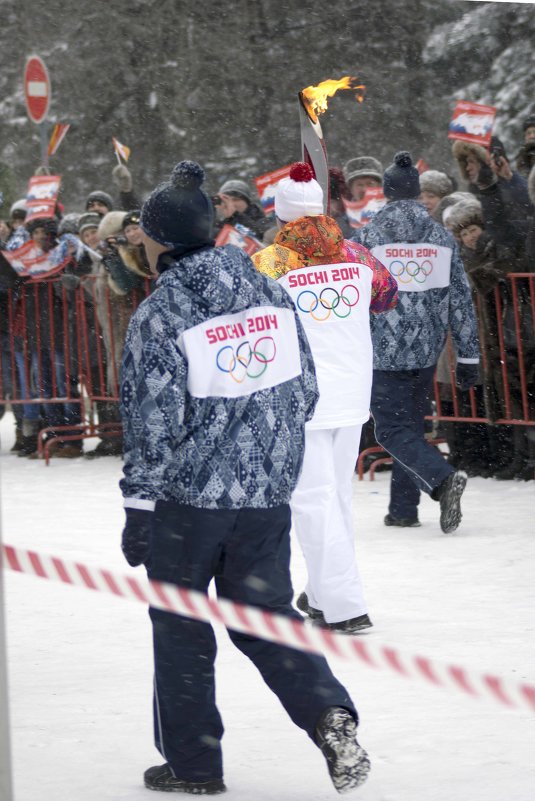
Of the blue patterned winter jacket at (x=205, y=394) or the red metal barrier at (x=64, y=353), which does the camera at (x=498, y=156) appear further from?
the blue patterned winter jacket at (x=205, y=394)

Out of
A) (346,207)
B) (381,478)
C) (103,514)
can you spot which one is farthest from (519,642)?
(346,207)

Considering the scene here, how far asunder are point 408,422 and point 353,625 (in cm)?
221

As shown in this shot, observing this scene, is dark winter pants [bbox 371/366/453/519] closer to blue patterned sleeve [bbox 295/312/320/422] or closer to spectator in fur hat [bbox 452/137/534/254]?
spectator in fur hat [bbox 452/137/534/254]

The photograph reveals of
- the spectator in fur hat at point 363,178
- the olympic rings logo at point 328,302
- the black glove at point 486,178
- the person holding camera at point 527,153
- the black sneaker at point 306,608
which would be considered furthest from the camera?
the spectator in fur hat at point 363,178

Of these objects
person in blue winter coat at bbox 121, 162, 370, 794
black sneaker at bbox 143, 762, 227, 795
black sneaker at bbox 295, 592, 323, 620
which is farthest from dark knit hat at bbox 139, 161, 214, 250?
black sneaker at bbox 295, 592, 323, 620

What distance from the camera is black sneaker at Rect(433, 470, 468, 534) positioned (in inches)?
316

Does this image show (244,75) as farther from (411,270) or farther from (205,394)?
(205,394)

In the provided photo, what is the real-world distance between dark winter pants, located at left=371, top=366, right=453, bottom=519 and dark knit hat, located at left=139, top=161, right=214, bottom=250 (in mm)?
3864

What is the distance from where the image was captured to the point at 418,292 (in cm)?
806

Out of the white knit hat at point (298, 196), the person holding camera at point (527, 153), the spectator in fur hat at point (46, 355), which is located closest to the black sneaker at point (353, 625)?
the white knit hat at point (298, 196)

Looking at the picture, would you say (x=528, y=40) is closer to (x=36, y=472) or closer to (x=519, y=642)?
(x=36, y=472)

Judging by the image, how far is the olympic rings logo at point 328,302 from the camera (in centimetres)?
602

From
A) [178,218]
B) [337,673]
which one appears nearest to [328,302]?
[337,673]

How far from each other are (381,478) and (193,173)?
6286 millimetres
